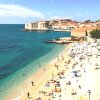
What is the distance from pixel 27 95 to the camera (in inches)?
1371

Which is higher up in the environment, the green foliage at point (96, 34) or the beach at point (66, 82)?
the green foliage at point (96, 34)

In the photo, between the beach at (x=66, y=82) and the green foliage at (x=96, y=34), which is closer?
the beach at (x=66, y=82)

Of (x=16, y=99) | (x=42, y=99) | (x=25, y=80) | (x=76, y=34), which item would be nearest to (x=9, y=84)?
(x=25, y=80)

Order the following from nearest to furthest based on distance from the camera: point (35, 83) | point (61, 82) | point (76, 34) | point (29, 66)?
point (61, 82) → point (35, 83) → point (29, 66) → point (76, 34)

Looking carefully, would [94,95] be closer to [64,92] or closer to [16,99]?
[64,92]

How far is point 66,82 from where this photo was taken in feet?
124

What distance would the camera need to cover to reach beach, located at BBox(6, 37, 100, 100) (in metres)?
32.4

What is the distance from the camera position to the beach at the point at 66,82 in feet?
106

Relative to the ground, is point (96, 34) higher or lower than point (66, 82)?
higher

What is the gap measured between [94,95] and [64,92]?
3.95 m

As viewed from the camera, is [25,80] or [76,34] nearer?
[25,80]

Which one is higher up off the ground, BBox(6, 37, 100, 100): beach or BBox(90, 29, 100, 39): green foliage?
BBox(90, 29, 100, 39): green foliage

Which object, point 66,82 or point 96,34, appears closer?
point 66,82

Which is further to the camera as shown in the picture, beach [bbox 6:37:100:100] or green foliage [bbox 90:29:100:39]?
green foliage [bbox 90:29:100:39]
